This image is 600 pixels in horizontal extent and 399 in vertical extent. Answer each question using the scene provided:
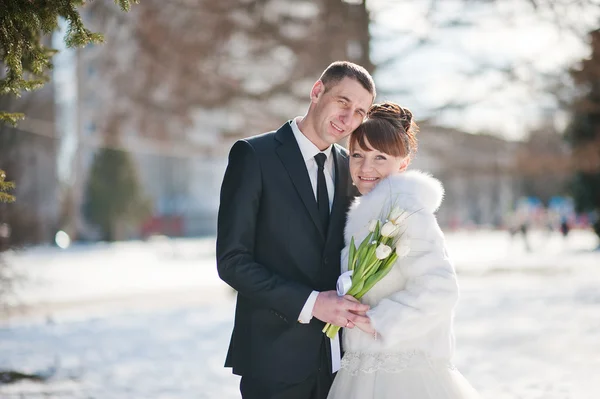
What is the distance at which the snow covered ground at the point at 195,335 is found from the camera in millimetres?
7469

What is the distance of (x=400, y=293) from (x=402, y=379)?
0.42m

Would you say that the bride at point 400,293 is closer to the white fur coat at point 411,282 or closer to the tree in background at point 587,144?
the white fur coat at point 411,282

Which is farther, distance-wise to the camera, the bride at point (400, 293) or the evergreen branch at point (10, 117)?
the evergreen branch at point (10, 117)

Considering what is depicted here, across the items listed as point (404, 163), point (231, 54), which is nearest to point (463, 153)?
point (231, 54)

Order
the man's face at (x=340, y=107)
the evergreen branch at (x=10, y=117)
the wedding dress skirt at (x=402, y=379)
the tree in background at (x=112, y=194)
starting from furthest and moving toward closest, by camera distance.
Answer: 1. the tree in background at (x=112, y=194)
2. the evergreen branch at (x=10, y=117)
3. the man's face at (x=340, y=107)
4. the wedding dress skirt at (x=402, y=379)

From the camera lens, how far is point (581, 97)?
46.5ft

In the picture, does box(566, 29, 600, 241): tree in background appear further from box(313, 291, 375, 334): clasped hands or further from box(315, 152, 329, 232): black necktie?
box(313, 291, 375, 334): clasped hands

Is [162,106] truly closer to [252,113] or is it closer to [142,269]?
[252,113]

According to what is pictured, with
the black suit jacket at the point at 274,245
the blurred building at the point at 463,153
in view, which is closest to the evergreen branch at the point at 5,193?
the black suit jacket at the point at 274,245

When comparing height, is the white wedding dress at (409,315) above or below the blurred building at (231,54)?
below

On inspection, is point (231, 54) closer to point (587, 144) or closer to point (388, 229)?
point (587, 144)

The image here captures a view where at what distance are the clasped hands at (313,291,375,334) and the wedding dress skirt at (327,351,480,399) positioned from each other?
0.28 m

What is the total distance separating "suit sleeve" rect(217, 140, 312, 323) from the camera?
133 inches

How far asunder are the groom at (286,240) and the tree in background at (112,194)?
4417 cm
